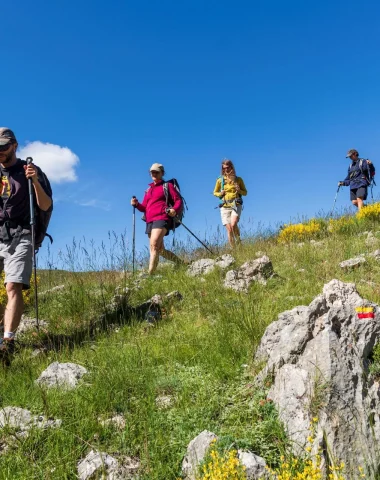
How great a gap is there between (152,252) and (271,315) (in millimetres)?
4442

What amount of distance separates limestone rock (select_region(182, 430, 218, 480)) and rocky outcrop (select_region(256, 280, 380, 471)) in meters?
0.54

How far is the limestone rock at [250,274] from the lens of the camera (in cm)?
645

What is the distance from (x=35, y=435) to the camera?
9.60ft

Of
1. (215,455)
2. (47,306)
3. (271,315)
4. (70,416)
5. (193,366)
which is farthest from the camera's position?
(47,306)

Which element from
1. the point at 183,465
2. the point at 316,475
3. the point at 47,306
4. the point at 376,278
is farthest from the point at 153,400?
the point at 47,306

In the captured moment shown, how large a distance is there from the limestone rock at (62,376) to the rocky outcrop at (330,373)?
5.33 feet

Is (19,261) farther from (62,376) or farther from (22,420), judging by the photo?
(22,420)

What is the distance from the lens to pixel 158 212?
880 cm

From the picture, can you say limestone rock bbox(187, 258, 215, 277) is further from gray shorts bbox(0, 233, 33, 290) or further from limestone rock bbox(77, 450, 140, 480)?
limestone rock bbox(77, 450, 140, 480)

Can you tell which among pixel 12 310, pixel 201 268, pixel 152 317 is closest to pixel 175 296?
pixel 152 317

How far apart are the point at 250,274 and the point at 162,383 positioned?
3.39 meters

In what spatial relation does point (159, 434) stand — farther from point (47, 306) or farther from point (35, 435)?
point (47, 306)

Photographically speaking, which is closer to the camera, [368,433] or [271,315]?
[368,433]

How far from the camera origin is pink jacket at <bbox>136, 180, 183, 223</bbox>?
8789mm
